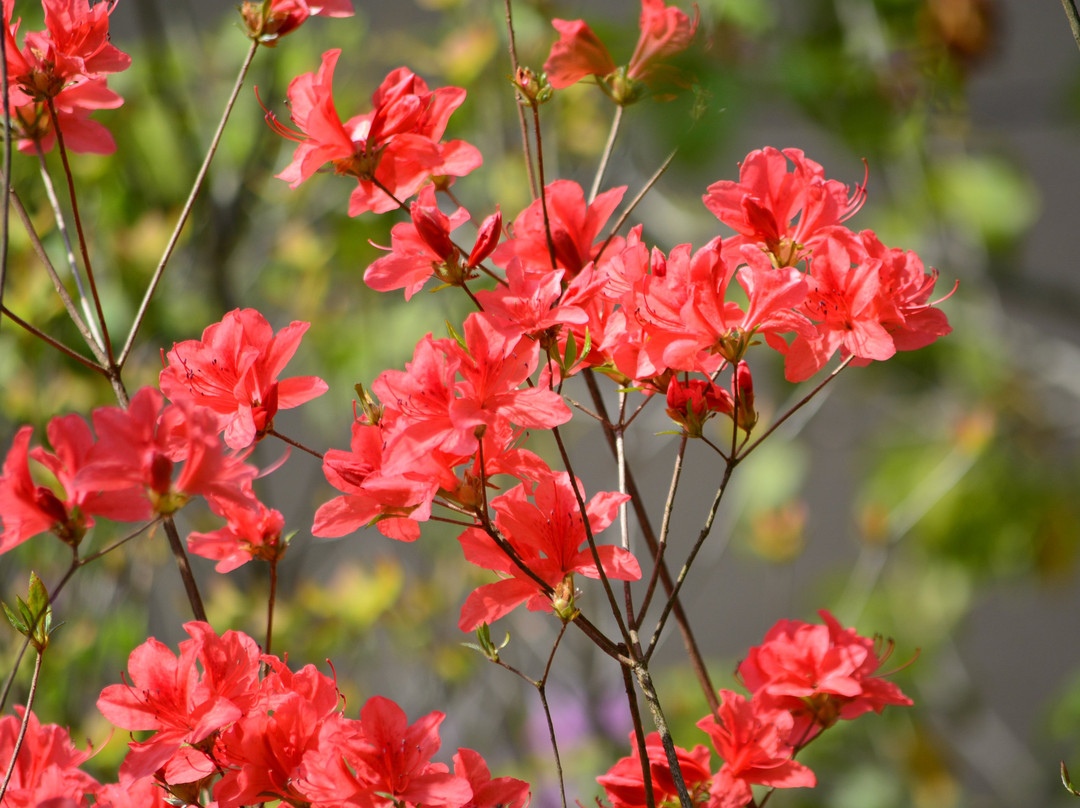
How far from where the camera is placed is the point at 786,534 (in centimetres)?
122

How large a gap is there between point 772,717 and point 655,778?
66 millimetres

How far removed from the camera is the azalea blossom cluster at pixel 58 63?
521mm

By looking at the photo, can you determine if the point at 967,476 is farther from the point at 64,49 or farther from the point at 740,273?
the point at 64,49

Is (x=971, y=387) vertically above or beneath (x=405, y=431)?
beneath

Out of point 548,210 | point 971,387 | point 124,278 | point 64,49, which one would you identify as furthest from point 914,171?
point 64,49

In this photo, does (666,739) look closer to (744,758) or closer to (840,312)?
(744,758)

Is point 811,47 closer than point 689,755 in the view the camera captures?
No

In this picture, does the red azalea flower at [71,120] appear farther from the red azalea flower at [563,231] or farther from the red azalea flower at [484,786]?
the red azalea flower at [484,786]

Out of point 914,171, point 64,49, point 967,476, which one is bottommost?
point 967,476

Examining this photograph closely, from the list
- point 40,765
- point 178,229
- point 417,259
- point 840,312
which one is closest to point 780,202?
point 840,312

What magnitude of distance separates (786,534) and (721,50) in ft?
1.90

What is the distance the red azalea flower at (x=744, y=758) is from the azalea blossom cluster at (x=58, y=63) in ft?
1.43

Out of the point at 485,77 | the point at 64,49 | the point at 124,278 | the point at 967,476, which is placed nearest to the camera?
the point at 64,49

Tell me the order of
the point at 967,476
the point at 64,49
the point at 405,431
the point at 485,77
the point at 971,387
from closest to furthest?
the point at 405,431
the point at 64,49
the point at 485,77
the point at 967,476
the point at 971,387
